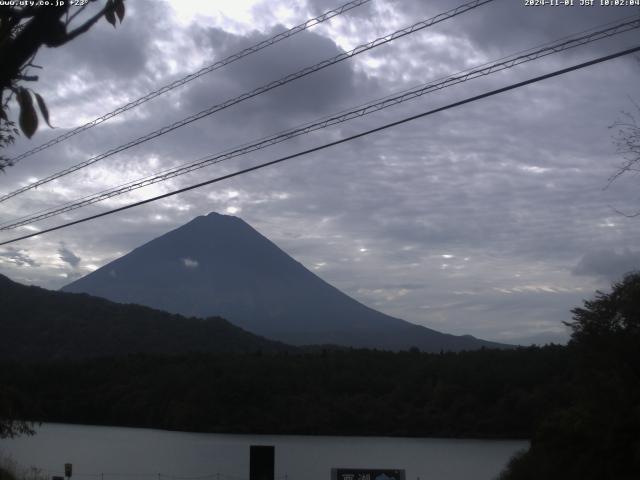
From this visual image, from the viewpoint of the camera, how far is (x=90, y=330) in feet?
278

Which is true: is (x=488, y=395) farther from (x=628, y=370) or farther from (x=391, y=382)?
(x=628, y=370)

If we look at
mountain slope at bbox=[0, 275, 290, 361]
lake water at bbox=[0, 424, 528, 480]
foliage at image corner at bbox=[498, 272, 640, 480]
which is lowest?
lake water at bbox=[0, 424, 528, 480]

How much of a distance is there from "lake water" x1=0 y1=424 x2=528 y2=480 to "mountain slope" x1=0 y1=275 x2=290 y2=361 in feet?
47.5

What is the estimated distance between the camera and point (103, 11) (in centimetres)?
315

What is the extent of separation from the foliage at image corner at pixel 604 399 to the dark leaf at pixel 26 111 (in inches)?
625

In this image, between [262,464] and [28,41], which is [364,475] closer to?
[262,464]

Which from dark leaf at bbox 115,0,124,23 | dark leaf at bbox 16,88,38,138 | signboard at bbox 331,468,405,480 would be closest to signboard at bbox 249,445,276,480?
signboard at bbox 331,468,405,480

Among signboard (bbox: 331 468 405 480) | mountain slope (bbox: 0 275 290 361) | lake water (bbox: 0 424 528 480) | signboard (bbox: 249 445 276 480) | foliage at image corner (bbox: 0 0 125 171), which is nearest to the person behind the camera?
foliage at image corner (bbox: 0 0 125 171)

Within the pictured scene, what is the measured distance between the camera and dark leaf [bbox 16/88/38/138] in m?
2.90

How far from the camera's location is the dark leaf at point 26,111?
9.51ft

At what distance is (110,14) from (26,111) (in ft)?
2.12

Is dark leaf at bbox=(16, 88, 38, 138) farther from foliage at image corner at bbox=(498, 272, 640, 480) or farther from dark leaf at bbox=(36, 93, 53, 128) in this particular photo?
foliage at image corner at bbox=(498, 272, 640, 480)

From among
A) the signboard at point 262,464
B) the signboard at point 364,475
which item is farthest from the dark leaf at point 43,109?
the signboard at point 262,464

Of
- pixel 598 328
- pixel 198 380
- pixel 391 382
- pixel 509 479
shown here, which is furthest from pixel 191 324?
pixel 598 328
